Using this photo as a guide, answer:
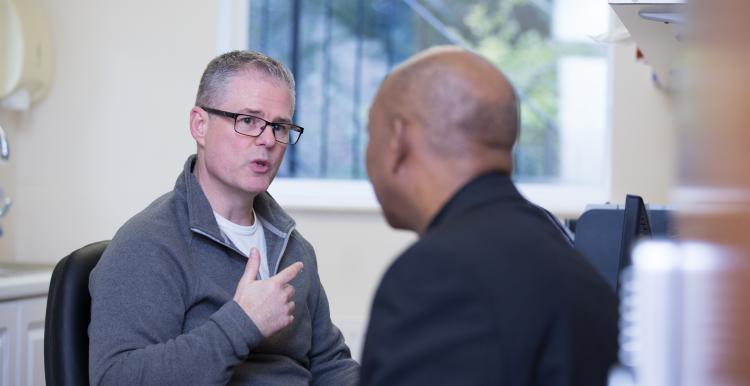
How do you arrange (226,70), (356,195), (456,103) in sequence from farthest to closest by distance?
1. (356,195)
2. (226,70)
3. (456,103)

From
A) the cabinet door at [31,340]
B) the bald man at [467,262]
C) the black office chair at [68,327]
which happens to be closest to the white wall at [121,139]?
the cabinet door at [31,340]

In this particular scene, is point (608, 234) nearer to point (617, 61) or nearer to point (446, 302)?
point (446, 302)

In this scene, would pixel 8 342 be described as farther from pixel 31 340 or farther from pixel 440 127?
pixel 440 127

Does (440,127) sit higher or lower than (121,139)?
higher

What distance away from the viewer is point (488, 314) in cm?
85

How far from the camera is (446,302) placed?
2.78 feet

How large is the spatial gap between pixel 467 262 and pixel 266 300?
2.35ft

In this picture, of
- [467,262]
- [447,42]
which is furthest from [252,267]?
[447,42]

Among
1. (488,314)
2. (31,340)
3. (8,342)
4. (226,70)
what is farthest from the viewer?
(31,340)

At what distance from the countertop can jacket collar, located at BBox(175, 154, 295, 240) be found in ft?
3.18

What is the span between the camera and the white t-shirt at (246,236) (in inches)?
69.9

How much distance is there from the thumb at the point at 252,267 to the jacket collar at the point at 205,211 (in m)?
0.11

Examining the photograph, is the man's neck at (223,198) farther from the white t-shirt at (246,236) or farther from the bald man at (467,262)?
the bald man at (467,262)

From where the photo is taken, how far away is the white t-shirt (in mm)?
1776
